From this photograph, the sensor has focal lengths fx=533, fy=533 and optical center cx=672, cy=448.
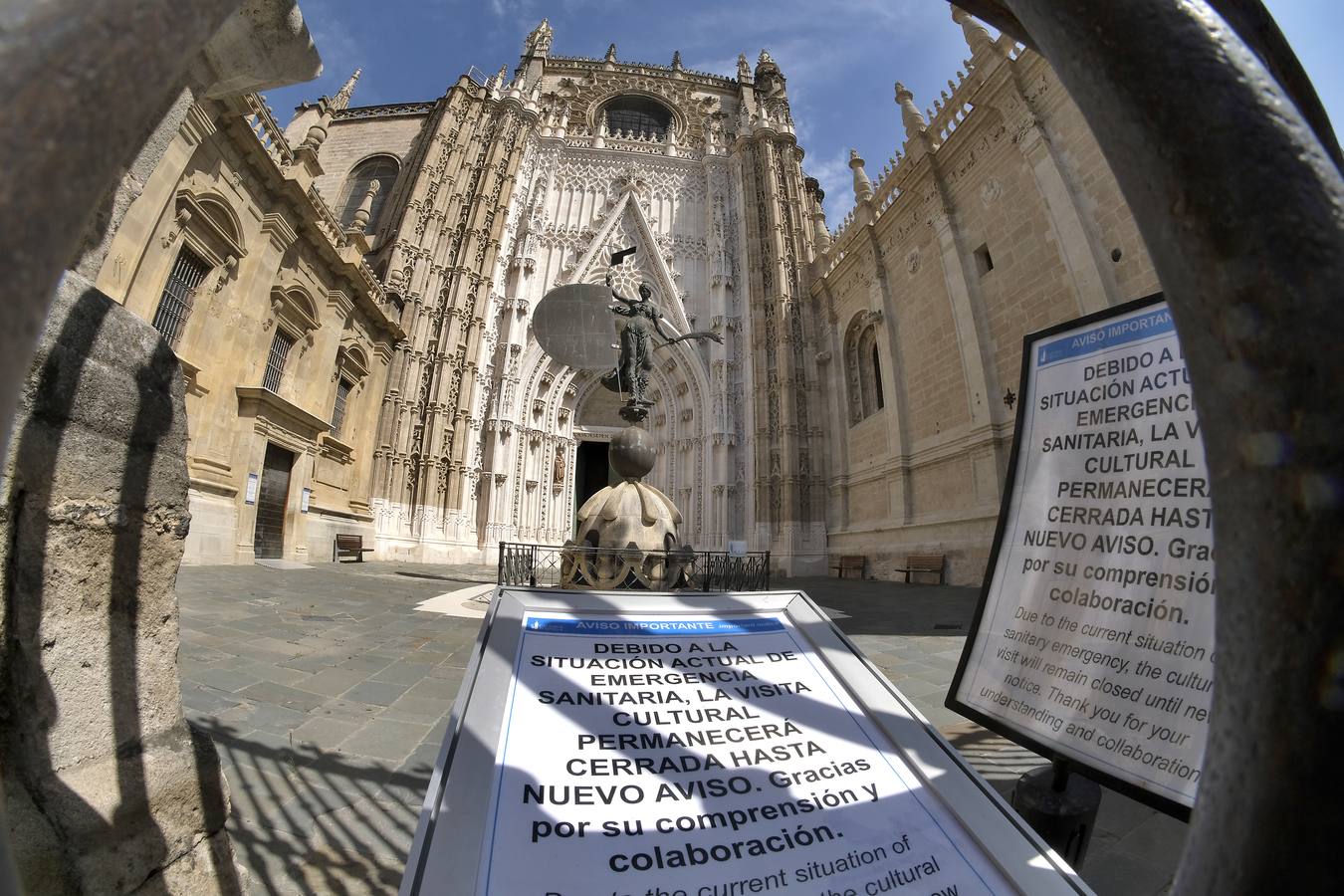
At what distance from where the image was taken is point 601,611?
1.54 meters

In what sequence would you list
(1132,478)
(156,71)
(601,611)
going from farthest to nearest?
(601,611) < (1132,478) < (156,71)

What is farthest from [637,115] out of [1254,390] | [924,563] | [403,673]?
[1254,390]

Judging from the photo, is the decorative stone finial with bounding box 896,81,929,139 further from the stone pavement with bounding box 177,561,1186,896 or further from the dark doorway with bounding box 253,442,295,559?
the dark doorway with bounding box 253,442,295,559

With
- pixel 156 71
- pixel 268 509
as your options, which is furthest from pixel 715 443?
pixel 156 71

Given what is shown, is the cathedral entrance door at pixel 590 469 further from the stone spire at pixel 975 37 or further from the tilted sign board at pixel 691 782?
the tilted sign board at pixel 691 782

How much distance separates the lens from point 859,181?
48.2ft

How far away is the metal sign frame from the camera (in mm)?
1253

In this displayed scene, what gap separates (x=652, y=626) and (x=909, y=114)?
15114 mm

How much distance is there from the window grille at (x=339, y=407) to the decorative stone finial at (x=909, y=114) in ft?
50.0

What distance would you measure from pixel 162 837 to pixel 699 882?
4.26ft

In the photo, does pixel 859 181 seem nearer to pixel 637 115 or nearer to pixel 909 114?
pixel 909 114

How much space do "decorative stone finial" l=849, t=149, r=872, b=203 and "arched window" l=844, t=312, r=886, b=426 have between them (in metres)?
3.05

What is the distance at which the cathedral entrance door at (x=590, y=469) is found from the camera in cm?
1912

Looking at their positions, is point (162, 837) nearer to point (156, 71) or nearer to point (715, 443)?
point (156, 71)
